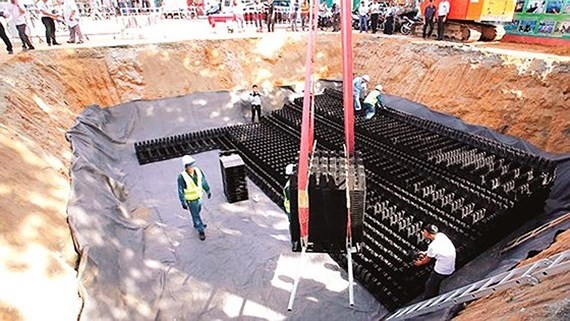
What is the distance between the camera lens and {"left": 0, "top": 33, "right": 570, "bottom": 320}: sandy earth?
162 inches

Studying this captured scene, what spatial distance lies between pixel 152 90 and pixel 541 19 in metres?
14.7

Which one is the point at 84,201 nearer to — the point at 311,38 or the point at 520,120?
the point at 311,38

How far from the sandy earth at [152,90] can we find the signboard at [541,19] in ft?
7.83

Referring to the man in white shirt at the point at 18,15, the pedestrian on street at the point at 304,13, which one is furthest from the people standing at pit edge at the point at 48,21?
the pedestrian on street at the point at 304,13

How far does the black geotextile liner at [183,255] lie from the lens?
4832 millimetres

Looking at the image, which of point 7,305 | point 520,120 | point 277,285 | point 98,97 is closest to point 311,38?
point 277,285

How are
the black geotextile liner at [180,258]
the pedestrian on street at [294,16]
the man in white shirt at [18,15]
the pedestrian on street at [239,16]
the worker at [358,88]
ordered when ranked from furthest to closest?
the pedestrian on street at [294,16] < the pedestrian on street at [239,16] < the worker at [358,88] < the man in white shirt at [18,15] < the black geotextile liner at [180,258]

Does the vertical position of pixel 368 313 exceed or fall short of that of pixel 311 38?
it falls short

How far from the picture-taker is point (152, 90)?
12.3 meters

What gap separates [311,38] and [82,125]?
827 centimetres

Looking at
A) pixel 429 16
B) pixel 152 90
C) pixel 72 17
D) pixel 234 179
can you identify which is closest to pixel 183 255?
pixel 234 179

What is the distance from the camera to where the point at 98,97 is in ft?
37.4

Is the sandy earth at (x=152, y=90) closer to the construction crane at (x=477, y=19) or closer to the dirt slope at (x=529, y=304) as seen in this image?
the construction crane at (x=477, y=19)

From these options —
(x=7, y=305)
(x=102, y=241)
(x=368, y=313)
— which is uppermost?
(x=7, y=305)
